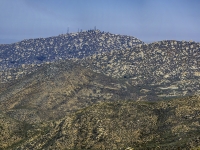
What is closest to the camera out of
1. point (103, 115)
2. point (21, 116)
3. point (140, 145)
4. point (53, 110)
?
point (140, 145)

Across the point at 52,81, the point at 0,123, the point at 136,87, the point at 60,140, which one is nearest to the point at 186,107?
the point at 60,140

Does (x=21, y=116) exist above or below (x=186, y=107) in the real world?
below

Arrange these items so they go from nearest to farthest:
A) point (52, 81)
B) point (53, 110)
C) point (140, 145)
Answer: point (140, 145), point (53, 110), point (52, 81)

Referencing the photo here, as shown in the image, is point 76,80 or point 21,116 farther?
point 76,80

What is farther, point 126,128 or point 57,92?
point 57,92

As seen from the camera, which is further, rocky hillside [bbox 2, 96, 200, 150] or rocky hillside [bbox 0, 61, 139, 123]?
rocky hillside [bbox 0, 61, 139, 123]

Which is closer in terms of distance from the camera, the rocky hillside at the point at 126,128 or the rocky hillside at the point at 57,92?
the rocky hillside at the point at 126,128

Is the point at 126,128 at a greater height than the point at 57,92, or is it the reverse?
the point at 57,92

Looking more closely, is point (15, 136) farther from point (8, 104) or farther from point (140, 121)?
point (8, 104)
